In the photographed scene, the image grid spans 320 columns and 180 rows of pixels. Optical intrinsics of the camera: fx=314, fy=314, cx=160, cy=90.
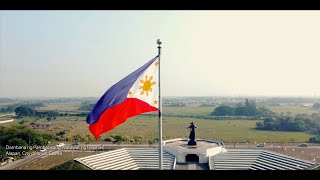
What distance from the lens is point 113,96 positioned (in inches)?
111

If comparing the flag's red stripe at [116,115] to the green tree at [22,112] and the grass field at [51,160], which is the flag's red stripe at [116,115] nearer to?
the grass field at [51,160]

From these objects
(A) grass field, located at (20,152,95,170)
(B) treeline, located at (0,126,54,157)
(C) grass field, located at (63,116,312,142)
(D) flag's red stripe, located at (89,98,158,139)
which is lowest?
(A) grass field, located at (20,152,95,170)

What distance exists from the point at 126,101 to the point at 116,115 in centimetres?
17

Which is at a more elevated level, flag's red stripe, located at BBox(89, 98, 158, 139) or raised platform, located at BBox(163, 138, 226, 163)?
flag's red stripe, located at BBox(89, 98, 158, 139)

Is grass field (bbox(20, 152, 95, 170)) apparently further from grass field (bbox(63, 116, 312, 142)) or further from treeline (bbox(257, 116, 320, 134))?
treeline (bbox(257, 116, 320, 134))

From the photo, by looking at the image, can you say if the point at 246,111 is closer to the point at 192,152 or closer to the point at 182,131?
the point at 182,131

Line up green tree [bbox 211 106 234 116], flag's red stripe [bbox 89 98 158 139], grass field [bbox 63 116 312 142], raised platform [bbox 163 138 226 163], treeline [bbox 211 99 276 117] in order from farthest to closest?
green tree [bbox 211 106 234 116], treeline [bbox 211 99 276 117], grass field [bbox 63 116 312 142], raised platform [bbox 163 138 226 163], flag's red stripe [bbox 89 98 158 139]

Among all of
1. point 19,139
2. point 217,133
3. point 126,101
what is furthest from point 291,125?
point 126,101

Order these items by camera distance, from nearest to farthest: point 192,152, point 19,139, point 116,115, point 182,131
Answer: point 116,115 → point 192,152 → point 19,139 → point 182,131

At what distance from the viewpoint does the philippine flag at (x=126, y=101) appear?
275cm

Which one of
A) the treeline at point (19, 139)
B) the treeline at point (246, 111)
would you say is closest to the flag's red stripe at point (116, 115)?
the treeline at point (19, 139)

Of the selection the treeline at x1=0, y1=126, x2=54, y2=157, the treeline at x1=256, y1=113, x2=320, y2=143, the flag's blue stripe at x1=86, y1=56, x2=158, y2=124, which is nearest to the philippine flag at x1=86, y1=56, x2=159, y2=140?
the flag's blue stripe at x1=86, y1=56, x2=158, y2=124

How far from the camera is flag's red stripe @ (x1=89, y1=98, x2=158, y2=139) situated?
273cm
